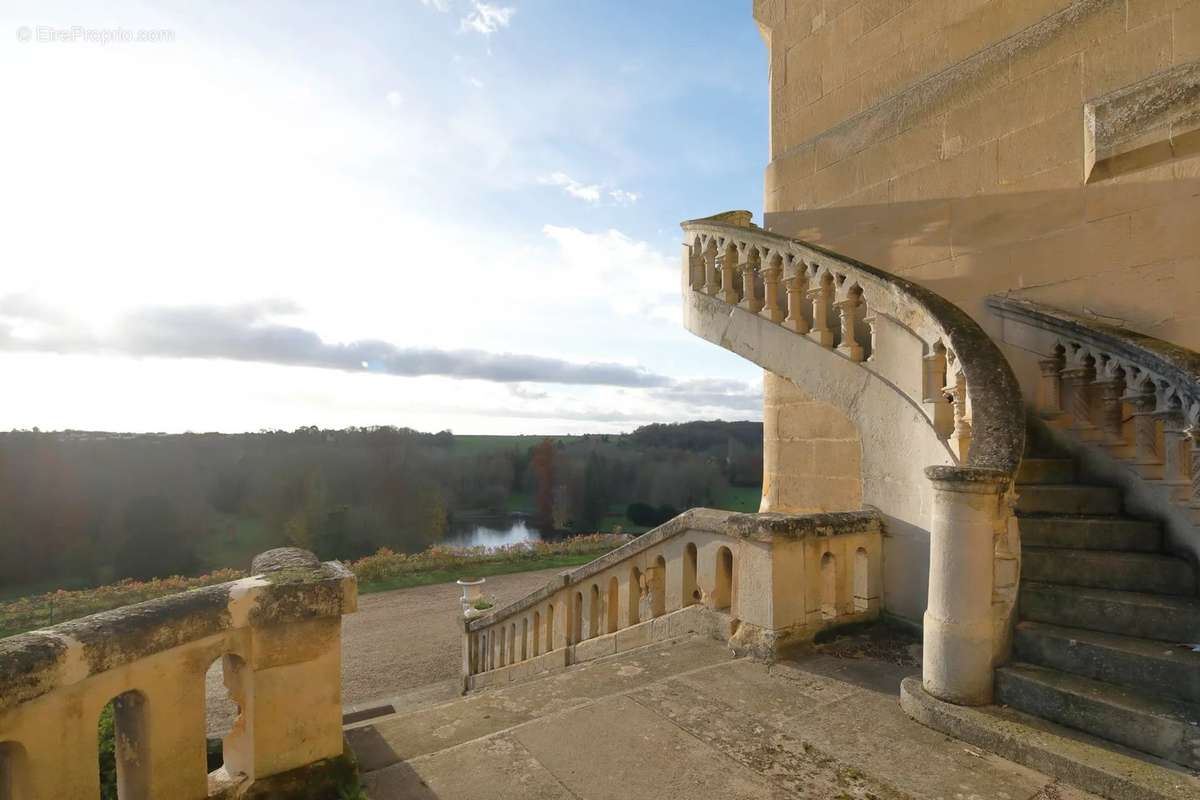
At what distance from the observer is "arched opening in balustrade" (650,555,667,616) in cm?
485

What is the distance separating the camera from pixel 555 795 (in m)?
2.38

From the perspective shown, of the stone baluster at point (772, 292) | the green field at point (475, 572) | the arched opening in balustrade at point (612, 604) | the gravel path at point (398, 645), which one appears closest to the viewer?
the arched opening in balustrade at point (612, 604)

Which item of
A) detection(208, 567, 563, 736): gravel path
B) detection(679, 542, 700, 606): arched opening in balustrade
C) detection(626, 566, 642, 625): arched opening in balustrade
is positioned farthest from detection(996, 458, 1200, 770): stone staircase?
detection(208, 567, 563, 736): gravel path

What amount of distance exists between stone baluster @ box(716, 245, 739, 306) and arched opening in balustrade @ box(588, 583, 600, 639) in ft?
10.3

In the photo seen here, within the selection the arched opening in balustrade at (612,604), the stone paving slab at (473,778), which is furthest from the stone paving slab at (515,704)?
the arched opening in balustrade at (612,604)

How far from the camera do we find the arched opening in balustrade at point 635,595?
5.09 meters

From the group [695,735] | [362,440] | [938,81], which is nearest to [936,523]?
[695,735]

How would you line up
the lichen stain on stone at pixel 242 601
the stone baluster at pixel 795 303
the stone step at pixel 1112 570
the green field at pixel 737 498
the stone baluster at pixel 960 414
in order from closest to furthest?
the lichen stain on stone at pixel 242 601 < the stone step at pixel 1112 570 < the stone baluster at pixel 960 414 < the stone baluster at pixel 795 303 < the green field at pixel 737 498

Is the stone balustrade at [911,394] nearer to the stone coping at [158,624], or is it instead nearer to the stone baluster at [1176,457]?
the stone baluster at [1176,457]

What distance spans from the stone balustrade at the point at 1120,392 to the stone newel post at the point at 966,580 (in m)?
1.32

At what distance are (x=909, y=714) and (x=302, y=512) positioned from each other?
128 ft

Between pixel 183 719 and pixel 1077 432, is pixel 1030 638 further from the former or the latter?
pixel 183 719

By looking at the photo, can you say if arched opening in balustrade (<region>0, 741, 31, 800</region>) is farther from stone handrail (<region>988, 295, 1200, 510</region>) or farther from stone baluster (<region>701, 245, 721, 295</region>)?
stone baluster (<region>701, 245, 721, 295</region>)

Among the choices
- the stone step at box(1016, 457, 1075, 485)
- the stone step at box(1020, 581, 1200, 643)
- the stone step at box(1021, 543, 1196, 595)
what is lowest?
the stone step at box(1020, 581, 1200, 643)
